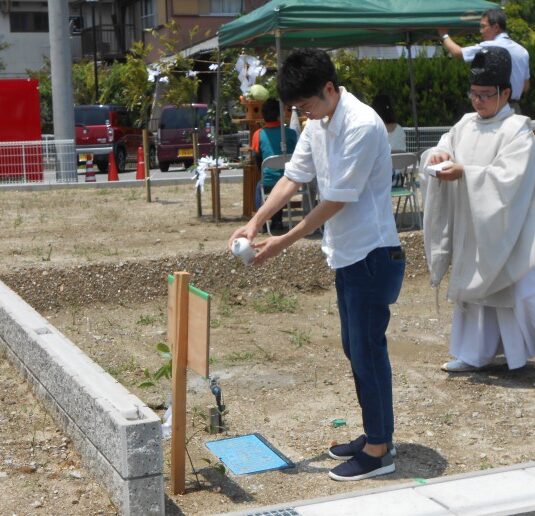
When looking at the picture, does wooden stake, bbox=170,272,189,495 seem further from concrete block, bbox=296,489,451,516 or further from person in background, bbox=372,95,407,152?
person in background, bbox=372,95,407,152

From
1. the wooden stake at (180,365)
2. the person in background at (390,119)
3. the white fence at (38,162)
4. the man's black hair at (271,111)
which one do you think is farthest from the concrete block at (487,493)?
the white fence at (38,162)

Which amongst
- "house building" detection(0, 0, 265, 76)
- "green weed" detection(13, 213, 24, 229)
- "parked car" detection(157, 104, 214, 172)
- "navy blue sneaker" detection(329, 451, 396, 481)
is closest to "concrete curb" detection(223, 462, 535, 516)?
"navy blue sneaker" detection(329, 451, 396, 481)

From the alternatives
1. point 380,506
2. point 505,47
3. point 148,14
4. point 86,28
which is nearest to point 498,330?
point 380,506

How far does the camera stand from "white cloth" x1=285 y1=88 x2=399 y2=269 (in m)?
4.07

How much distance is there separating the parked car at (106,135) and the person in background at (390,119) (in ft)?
47.3

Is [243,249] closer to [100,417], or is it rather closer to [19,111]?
[100,417]

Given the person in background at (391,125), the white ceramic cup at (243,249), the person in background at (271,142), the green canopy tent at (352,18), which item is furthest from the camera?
the person in background at (391,125)

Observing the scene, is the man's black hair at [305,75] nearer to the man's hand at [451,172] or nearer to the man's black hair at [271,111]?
the man's hand at [451,172]

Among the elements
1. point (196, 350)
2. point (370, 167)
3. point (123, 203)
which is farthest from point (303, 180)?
point (123, 203)

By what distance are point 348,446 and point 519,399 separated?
1.26m

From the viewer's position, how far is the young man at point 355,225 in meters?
4.08

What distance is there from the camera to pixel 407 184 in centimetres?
1116

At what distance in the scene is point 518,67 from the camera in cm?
759

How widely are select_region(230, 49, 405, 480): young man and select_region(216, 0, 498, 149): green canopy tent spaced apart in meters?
5.53
